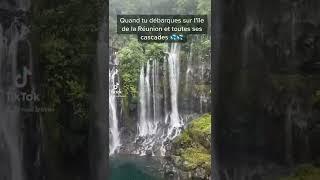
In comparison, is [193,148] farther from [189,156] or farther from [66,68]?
[66,68]

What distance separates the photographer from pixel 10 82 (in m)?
6.07

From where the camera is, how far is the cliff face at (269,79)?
6055mm

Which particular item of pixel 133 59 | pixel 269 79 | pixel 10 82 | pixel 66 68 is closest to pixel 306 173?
pixel 269 79

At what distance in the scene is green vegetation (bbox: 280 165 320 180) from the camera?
6.04 m

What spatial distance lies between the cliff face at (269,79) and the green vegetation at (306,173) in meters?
0.10

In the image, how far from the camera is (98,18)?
243 inches

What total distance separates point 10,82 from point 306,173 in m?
3.94

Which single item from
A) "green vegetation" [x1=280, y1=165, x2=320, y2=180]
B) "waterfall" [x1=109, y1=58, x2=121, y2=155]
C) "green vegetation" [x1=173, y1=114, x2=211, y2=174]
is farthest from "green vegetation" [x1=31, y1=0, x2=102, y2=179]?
"green vegetation" [x1=173, y1=114, x2=211, y2=174]

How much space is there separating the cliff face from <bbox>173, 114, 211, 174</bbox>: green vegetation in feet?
22.5

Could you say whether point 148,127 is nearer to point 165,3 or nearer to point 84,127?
point 165,3

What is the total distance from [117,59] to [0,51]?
665 centimetres

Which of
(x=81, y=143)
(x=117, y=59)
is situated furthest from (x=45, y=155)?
(x=117, y=59)

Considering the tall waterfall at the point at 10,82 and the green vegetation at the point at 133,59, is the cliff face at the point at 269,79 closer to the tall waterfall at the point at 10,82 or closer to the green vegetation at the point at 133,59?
the tall waterfall at the point at 10,82

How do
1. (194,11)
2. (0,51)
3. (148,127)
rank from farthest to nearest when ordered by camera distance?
(148,127) → (194,11) → (0,51)
